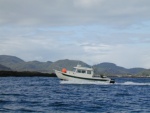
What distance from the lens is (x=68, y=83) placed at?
8369 centimetres

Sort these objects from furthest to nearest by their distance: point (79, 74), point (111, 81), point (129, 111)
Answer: point (111, 81) → point (79, 74) → point (129, 111)

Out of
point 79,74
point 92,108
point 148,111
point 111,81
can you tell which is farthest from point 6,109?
point 111,81

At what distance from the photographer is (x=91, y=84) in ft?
274

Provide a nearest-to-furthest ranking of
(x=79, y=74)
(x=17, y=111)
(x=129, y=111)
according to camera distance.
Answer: (x=17, y=111) → (x=129, y=111) → (x=79, y=74)

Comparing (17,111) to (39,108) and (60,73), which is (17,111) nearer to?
(39,108)

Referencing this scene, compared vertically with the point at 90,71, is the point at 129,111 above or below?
below

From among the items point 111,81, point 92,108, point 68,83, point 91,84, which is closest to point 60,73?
point 68,83

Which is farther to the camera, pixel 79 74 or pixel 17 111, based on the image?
pixel 79 74

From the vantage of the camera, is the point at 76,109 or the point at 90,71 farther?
the point at 90,71

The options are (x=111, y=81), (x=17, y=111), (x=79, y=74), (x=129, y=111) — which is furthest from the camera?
(x=111, y=81)

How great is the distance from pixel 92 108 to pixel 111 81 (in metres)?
57.8

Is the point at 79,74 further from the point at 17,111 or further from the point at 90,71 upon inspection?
the point at 17,111

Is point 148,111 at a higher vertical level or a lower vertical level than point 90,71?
lower

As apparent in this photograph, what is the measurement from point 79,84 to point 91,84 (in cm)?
357
